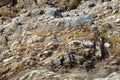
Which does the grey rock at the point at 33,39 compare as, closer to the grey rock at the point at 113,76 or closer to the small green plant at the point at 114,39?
the small green plant at the point at 114,39

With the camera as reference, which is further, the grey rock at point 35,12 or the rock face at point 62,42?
the grey rock at point 35,12

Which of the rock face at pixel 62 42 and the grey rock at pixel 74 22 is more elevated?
the grey rock at pixel 74 22

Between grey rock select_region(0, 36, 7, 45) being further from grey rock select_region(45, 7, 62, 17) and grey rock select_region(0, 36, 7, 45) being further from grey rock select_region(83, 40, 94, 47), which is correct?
grey rock select_region(83, 40, 94, 47)

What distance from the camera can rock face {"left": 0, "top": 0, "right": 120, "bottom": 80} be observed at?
1073 centimetres

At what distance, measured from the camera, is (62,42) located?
12141mm

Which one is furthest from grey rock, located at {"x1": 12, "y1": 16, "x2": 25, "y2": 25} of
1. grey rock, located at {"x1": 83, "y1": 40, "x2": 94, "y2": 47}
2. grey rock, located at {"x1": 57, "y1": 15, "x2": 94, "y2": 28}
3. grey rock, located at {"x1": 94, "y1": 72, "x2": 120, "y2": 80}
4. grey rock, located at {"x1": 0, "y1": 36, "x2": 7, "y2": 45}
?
grey rock, located at {"x1": 94, "y1": 72, "x2": 120, "y2": 80}

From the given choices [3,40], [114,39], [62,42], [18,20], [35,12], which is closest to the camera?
[114,39]

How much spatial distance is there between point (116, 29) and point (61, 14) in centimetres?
286

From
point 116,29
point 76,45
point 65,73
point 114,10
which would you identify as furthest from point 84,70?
point 114,10

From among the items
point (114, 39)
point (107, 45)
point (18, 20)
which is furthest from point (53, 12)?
point (107, 45)

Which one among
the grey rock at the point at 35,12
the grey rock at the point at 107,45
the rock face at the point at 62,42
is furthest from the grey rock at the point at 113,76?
the grey rock at the point at 35,12

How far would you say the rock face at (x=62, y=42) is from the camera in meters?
10.7

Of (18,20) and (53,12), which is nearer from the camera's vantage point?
(18,20)

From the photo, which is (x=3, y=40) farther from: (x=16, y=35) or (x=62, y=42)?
(x=62, y=42)
